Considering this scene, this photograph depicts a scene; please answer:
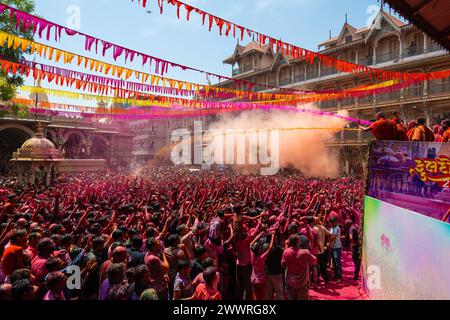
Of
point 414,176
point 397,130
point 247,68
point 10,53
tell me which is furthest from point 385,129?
point 247,68

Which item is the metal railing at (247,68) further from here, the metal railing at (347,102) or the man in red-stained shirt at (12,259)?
the man in red-stained shirt at (12,259)

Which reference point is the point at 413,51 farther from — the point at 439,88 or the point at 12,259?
the point at 12,259

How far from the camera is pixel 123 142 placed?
3416 centimetres

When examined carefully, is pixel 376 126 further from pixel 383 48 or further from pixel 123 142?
pixel 123 142

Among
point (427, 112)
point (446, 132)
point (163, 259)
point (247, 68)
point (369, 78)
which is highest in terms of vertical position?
point (247, 68)

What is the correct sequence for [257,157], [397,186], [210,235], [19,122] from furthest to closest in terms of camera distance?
[257,157] → [19,122] → [210,235] → [397,186]

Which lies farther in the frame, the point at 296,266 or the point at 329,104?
the point at 329,104

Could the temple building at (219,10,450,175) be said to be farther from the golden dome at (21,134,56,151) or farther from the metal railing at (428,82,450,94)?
the golden dome at (21,134,56,151)

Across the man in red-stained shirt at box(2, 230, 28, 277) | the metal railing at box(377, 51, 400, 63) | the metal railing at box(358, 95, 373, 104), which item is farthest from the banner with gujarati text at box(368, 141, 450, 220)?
Result: the metal railing at box(358, 95, 373, 104)

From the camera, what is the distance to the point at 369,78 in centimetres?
2561

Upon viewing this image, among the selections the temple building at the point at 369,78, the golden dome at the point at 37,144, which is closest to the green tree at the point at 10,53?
the golden dome at the point at 37,144

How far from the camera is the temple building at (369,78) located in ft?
71.0
